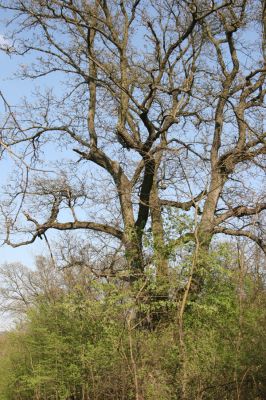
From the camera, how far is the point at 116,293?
10281mm

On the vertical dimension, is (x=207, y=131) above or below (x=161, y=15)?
below

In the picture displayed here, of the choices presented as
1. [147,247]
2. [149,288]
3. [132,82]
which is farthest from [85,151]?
[149,288]

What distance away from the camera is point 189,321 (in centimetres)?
961

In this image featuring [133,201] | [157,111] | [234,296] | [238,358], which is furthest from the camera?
[157,111]

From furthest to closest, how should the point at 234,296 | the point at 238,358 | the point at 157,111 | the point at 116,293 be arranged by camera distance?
the point at 157,111, the point at 116,293, the point at 234,296, the point at 238,358

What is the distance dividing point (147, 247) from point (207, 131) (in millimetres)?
7735

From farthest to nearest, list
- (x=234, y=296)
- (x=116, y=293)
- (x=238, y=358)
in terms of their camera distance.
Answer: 1. (x=116, y=293)
2. (x=234, y=296)
3. (x=238, y=358)

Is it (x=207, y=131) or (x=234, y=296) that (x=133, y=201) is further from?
(x=234, y=296)

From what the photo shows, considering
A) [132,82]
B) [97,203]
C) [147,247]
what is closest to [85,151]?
[97,203]

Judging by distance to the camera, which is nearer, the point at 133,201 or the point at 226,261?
the point at 226,261

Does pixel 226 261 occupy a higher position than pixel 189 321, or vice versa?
pixel 226 261

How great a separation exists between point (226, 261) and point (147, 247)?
1.64 m

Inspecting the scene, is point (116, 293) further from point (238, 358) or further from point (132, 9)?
point (132, 9)

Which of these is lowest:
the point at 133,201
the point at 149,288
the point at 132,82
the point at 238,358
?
the point at 238,358
